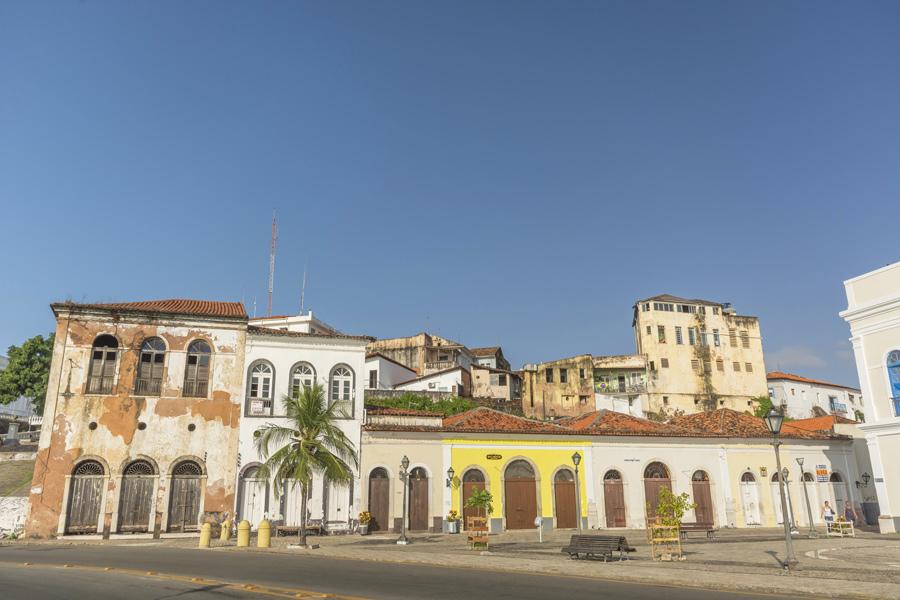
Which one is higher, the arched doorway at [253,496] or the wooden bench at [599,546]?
the arched doorway at [253,496]

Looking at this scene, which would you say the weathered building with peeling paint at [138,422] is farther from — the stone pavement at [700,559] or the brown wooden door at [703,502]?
the brown wooden door at [703,502]

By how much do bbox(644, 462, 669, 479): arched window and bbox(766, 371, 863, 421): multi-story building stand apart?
164 feet

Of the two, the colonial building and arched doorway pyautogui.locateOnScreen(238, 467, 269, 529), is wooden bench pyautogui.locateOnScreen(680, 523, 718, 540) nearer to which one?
the colonial building

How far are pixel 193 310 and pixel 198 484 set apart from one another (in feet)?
26.4

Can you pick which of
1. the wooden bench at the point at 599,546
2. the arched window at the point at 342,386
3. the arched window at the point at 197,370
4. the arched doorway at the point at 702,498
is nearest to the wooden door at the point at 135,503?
the arched window at the point at 197,370

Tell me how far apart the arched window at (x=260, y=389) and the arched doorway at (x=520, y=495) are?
11823 millimetres

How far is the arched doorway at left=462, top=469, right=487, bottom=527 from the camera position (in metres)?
30.5

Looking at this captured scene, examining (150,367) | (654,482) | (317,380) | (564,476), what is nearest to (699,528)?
(654,482)

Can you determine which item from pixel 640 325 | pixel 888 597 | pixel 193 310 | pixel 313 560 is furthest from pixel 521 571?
pixel 640 325

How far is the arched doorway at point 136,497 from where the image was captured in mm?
28016

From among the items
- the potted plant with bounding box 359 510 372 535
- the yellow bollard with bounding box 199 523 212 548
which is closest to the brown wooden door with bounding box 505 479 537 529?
the potted plant with bounding box 359 510 372 535

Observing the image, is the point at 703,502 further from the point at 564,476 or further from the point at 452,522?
the point at 452,522

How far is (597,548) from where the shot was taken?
18.9 meters

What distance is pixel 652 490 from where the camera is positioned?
3322 centimetres
